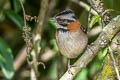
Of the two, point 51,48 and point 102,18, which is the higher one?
point 102,18

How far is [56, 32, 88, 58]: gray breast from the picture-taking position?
3.53 m

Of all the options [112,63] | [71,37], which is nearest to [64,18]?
[71,37]

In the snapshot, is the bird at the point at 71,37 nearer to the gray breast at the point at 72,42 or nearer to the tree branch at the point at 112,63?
the gray breast at the point at 72,42

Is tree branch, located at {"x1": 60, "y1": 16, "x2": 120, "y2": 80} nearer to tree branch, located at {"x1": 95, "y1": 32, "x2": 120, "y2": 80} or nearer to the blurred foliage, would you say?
tree branch, located at {"x1": 95, "y1": 32, "x2": 120, "y2": 80}

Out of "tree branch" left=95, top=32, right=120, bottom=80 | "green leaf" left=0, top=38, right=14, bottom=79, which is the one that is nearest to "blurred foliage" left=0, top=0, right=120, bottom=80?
"green leaf" left=0, top=38, right=14, bottom=79

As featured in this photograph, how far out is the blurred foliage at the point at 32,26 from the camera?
13.5 ft

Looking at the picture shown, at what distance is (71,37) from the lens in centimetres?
357

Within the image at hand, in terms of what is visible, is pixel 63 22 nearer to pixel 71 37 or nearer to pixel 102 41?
pixel 71 37

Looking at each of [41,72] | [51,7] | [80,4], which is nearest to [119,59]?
[80,4]

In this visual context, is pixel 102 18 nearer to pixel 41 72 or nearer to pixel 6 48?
pixel 6 48

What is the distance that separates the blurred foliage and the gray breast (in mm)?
525

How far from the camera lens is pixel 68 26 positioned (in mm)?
3549

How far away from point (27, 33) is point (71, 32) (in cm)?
52

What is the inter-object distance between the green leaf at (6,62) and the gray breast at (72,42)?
2.63 ft
